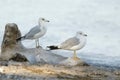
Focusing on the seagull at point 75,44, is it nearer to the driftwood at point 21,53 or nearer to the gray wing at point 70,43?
the gray wing at point 70,43

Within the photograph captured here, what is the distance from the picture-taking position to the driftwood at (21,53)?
51.9 feet

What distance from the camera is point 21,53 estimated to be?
633 inches

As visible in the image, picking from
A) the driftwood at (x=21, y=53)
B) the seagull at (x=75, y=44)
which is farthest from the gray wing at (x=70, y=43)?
the driftwood at (x=21, y=53)

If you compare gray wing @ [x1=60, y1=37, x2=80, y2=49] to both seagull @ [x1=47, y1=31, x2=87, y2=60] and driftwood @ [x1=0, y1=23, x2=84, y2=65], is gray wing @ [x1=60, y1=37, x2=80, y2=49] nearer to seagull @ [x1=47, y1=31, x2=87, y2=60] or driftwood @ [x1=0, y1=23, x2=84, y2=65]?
seagull @ [x1=47, y1=31, x2=87, y2=60]

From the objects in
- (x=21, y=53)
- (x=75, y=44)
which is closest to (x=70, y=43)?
(x=75, y=44)

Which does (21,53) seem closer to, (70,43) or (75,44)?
(70,43)

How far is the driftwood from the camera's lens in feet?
51.9

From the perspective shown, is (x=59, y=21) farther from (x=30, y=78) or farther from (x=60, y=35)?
(x=30, y=78)

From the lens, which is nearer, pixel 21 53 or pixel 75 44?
pixel 75 44

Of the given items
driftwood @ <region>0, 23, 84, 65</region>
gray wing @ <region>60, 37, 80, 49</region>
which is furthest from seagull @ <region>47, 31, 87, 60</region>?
driftwood @ <region>0, 23, 84, 65</region>

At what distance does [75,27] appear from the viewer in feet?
84.8

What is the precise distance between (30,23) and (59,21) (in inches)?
58.6

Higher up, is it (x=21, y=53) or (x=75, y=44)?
(x=75, y=44)

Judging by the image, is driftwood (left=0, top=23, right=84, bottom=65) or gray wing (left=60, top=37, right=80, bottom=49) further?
driftwood (left=0, top=23, right=84, bottom=65)
